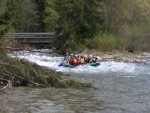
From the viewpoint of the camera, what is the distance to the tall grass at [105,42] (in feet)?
123

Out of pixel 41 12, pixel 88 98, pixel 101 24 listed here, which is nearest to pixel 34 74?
pixel 88 98

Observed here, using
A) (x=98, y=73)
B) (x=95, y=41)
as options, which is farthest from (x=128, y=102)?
(x=95, y=41)

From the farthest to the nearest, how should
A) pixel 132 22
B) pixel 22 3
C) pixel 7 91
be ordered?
pixel 22 3, pixel 132 22, pixel 7 91

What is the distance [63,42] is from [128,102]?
23.7 metres

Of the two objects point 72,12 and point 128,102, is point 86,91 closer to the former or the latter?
point 128,102

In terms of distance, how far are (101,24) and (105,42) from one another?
3073 mm

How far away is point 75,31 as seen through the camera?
39562 millimetres

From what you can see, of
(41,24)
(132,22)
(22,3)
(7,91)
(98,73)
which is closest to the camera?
(7,91)

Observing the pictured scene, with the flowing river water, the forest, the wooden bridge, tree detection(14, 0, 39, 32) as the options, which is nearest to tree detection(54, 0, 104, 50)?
the forest

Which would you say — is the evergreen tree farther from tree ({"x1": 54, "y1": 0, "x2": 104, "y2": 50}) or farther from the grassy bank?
the grassy bank

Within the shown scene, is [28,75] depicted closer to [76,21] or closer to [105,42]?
[105,42]

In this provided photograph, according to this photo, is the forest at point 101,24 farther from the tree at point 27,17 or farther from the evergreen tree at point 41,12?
the evergreen tree at point 41,12

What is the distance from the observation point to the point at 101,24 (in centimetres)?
4006

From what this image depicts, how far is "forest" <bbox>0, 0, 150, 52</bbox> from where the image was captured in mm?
38188
